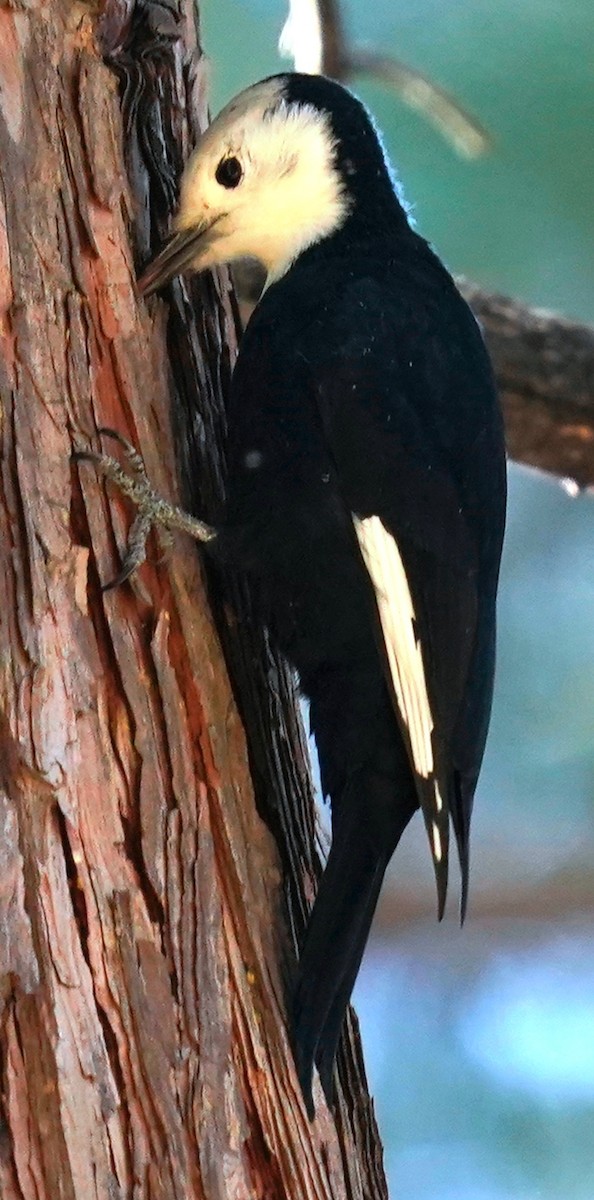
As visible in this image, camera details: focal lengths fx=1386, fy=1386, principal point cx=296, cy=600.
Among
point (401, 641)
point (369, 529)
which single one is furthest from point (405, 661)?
point (369, 529)

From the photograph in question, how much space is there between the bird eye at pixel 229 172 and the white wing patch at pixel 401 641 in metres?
0.53

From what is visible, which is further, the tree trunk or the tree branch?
the tree branch

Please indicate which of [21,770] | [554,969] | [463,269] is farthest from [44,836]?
[463,269]

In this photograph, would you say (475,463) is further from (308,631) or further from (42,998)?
(42,998)

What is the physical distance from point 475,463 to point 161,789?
20.6 inches

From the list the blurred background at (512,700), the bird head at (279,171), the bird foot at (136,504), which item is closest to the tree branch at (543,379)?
the bird head at (279,171)

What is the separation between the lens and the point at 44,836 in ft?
3.70

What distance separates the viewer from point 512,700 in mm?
3350

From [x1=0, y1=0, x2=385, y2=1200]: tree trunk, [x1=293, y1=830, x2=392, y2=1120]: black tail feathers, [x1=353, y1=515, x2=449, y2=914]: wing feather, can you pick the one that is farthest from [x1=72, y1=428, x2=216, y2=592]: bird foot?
[x1=293, y1=830, x2=392, y2=1120]: black tail feathers

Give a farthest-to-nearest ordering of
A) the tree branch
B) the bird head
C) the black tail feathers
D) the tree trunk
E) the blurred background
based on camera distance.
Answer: the blurred background, the tree branch, the bird head, the black tail feathers, the tree trunk

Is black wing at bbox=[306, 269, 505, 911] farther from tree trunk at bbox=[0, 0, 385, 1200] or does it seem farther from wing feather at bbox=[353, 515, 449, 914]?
tree trunk at bbox=[0, 0, 385, 1200]

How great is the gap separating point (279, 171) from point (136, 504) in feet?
2.08

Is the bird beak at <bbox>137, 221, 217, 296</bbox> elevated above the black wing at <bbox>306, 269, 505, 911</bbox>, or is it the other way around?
the bird beak at <bbox>137, 221, 217, 296</bbox>

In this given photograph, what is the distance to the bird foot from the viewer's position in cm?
127
